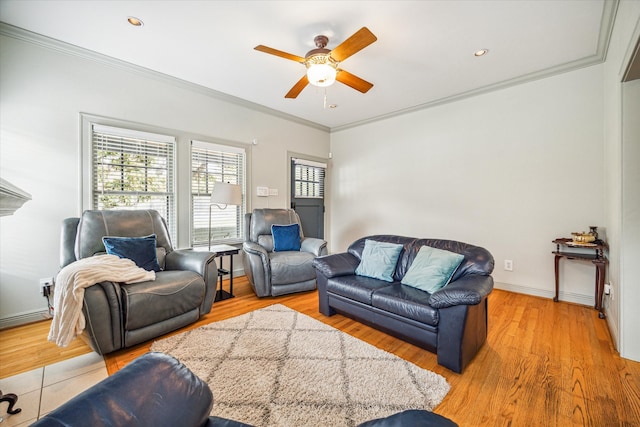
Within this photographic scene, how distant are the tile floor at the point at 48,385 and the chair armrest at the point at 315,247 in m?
2.29

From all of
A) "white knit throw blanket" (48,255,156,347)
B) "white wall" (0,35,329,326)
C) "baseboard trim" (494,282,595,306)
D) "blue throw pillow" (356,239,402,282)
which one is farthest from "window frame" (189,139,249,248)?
"baseboard trim" (494,282,595,306)

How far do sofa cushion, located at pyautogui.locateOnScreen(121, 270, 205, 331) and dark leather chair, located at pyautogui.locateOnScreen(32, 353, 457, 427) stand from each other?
1.43 meters

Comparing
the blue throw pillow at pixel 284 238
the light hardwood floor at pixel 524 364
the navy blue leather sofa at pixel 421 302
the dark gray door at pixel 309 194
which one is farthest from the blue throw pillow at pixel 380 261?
the dark gray door at pixel 309 194

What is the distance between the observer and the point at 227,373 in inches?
71.5

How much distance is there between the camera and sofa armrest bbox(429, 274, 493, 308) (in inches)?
69.6

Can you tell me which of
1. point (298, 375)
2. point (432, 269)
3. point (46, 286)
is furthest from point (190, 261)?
point (432, 269)

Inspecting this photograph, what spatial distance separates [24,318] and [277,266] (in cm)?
244

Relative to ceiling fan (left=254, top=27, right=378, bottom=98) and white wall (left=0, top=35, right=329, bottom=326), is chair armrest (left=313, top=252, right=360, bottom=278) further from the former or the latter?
white wall (left=0, top=35, right=329, bottom=326)

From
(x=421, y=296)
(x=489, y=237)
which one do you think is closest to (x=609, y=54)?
(x=489, y=237)

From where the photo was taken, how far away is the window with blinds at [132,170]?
118 inches

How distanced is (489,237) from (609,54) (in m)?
2.20

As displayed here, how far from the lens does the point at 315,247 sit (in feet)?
11.8

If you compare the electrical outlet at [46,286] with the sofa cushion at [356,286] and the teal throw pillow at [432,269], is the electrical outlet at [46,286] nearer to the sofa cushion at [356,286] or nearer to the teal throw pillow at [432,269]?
the sofa cushion at [356,286]

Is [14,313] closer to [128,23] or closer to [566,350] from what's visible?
[128,23]
